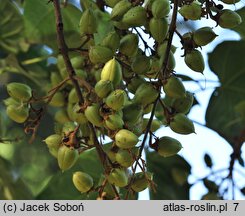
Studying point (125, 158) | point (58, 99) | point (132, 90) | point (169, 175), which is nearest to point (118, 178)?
point (125, 158)

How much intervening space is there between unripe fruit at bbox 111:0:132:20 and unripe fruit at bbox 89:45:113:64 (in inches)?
1.9

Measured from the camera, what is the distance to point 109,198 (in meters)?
0.95

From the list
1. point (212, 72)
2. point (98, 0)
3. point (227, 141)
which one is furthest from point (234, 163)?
point (98, 0)

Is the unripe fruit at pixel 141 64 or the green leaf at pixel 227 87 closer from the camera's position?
the unripe fruit at pixel 141 64

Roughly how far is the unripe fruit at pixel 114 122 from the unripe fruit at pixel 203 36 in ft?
0.53

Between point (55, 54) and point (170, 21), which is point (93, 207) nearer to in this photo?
point (170, 21)

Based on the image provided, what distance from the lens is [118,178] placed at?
0.91 metres

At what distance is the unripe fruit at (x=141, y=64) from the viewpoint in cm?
93

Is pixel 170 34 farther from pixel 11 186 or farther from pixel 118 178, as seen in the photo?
pixel 11 186

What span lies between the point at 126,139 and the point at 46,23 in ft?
2.27

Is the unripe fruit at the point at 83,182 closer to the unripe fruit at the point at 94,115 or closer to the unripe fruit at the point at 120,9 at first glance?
the unripe fruit at the point at 94,115

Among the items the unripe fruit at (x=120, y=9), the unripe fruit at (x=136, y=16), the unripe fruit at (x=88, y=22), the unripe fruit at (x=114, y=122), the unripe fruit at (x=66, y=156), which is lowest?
the unripe fruit at (x=66, y=156)

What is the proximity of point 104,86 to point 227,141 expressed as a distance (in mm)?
606

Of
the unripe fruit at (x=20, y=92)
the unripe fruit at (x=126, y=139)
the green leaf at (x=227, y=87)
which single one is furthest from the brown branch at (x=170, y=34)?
the green leaf at (x=227, y=87)
